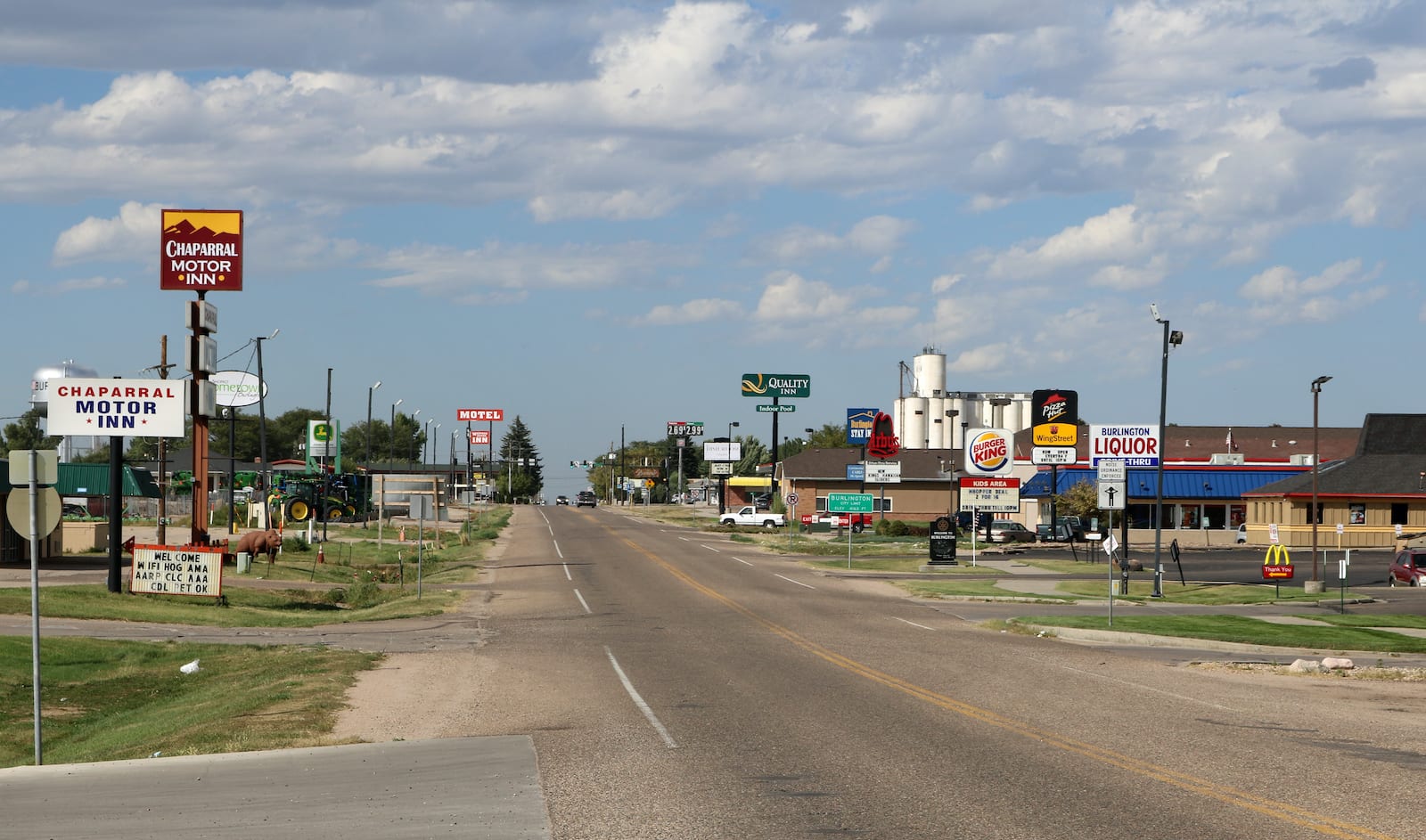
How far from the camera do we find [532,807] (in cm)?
1108

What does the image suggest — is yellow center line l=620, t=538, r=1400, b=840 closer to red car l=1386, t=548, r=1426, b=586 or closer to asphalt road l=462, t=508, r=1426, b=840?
asphalt road l=462, t=508, r=1426, b=840

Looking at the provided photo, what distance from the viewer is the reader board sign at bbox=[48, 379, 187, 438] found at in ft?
117

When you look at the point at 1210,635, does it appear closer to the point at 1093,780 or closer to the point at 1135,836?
the point at 1093,780

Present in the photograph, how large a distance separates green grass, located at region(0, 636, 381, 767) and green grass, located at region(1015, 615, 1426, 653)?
16.3m

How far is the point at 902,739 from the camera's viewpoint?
14656 mm

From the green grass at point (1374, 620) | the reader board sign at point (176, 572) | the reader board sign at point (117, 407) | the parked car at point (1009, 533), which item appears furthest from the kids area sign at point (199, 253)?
the parked car at point (1009, 533)

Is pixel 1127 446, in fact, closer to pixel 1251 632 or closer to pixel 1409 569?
pixel 1409 569

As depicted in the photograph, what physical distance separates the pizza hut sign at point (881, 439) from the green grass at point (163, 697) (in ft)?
212

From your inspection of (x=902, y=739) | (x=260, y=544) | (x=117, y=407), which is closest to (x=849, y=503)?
(x=260, y=544)

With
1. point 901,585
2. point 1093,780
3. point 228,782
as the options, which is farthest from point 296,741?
point 901,585

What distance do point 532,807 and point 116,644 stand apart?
58.4 ft

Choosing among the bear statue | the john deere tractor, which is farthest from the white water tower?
the bear statue

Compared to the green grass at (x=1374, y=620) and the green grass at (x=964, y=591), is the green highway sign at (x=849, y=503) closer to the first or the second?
the green grass at (x=964, y=591)

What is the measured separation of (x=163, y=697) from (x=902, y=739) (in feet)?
39.9
